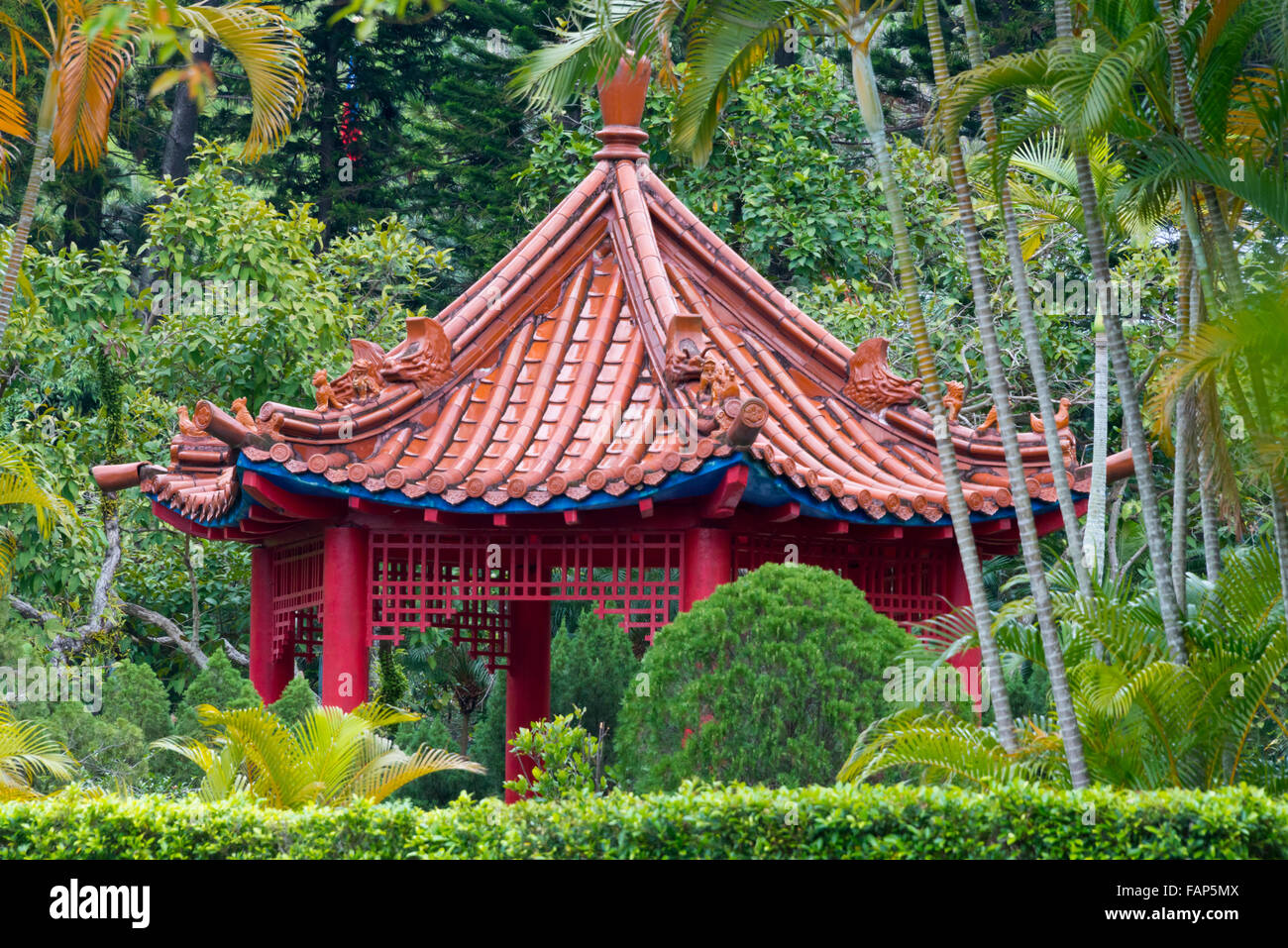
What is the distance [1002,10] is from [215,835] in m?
22.2

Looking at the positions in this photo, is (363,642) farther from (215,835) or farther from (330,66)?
(330,66)

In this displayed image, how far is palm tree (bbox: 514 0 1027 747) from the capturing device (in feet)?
27.1

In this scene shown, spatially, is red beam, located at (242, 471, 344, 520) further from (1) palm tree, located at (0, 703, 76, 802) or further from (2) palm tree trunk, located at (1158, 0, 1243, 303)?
(2) palm tree trunk, located at (1158, 0, 1243, 303)

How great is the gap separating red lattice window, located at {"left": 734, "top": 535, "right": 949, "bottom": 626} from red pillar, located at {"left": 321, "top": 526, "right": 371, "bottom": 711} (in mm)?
2533

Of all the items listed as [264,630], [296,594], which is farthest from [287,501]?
[264,630]

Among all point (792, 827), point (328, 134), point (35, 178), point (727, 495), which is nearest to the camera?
point (792, 827)

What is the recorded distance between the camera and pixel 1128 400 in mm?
8938

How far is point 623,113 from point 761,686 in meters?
5.87

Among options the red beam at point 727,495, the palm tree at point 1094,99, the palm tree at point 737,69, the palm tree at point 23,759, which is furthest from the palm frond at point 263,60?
the palm tree at point 1094,99

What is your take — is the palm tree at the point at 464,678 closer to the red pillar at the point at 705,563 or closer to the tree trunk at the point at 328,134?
the red pillar at the point at 705,563

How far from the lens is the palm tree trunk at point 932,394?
323 inches

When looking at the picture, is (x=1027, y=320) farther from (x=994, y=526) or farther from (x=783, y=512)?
(x=994, y=526)

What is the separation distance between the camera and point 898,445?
11.7m

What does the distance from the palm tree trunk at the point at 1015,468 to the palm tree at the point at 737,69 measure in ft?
0.91
